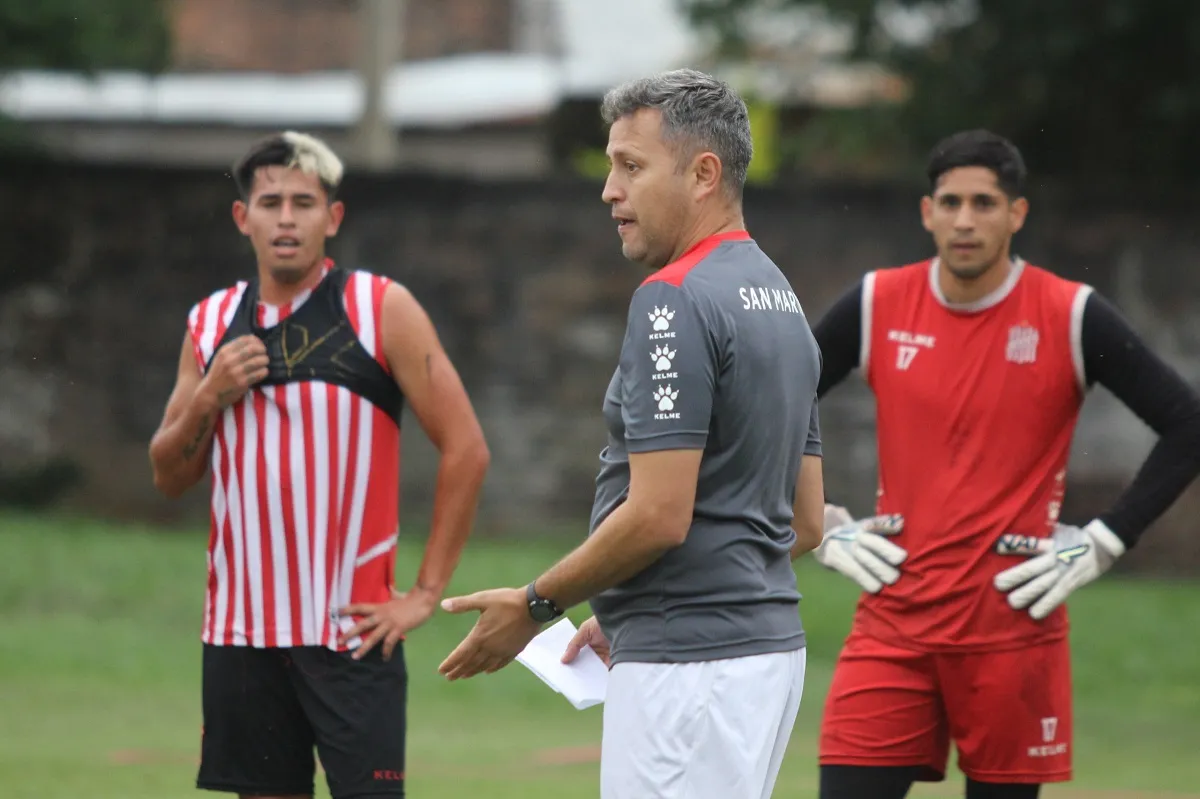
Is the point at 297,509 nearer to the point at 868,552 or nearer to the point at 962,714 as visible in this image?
the point at 868,552

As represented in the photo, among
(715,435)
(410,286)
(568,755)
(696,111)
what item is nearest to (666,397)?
(715,435)

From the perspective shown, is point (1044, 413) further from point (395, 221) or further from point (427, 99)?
point (427, 99)

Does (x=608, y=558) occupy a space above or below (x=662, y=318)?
below

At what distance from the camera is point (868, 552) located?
19.5 ft

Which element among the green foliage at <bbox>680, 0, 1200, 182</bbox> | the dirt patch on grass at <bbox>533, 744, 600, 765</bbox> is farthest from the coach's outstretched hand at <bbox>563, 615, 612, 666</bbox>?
the green foliage at <bbox>680, 0, 1200, 182</bbox>

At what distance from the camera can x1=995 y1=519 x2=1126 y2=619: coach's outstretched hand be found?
5.70 meters

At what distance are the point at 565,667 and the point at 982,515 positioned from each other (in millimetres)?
1970

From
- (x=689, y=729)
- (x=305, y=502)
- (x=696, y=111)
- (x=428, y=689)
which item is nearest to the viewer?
(x=689, y=729)

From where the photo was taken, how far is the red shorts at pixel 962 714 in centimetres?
573

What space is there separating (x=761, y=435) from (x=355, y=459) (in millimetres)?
1946

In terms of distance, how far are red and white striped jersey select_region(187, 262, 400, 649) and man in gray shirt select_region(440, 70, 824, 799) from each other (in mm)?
1637

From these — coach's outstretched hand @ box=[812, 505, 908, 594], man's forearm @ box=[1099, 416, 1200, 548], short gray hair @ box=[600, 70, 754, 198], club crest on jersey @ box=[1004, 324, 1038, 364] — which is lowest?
coach's outstretched hand @ box=[812, 505, 908, 594]

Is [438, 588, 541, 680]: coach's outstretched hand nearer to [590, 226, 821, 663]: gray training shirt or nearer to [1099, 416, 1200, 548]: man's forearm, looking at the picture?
[590, 226, 821, 663]: gray training shirt

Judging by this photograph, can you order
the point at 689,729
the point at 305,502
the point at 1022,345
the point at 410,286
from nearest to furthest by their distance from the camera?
the point at 689,729, the point at 305,502, the point at 1022,345, the point at 410,286
